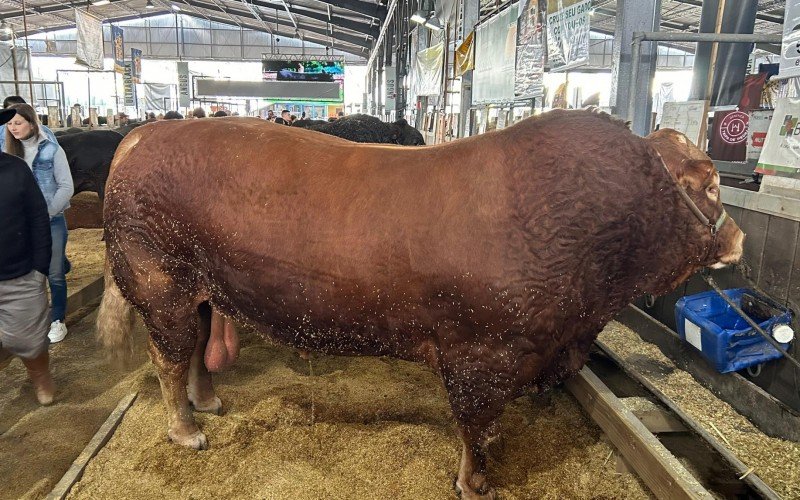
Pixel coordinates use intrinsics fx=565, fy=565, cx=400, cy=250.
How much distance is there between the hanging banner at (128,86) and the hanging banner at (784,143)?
65.8ft

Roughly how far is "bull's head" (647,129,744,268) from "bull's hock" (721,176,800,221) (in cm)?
81

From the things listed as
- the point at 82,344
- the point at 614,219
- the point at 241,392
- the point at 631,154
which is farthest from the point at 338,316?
the point at 82,344

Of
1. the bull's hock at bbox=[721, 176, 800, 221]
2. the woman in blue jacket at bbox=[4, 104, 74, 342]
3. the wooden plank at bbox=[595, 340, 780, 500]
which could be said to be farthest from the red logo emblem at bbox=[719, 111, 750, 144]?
the woman in blue jacket at bbox=[4, 104, 74, 342]

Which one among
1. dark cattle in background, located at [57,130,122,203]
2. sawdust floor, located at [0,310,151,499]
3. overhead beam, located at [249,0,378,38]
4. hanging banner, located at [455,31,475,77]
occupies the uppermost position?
overhead beam, located at [249,0,378,38]

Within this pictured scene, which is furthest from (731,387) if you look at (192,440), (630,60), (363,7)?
(363,7)

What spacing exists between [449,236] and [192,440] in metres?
1.90

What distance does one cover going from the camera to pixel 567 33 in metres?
4.04

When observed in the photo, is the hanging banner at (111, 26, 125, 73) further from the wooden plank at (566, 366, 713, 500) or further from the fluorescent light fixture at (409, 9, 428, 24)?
the wooden plank at (566, 366, 713, 500)

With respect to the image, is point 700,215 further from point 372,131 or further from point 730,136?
point 372,131

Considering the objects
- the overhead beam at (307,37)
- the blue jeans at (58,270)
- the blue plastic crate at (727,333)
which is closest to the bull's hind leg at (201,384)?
the blue jeans at (58,270)

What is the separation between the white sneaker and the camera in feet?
15.0

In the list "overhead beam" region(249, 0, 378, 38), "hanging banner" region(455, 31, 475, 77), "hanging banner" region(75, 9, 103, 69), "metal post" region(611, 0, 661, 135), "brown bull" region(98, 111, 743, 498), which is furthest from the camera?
"overhead beam" region(249, 0, 378, 38)

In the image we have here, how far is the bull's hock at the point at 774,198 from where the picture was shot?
279 cm

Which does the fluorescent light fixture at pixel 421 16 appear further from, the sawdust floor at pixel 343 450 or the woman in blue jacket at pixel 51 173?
the sawdust floor at pixel 343 450
